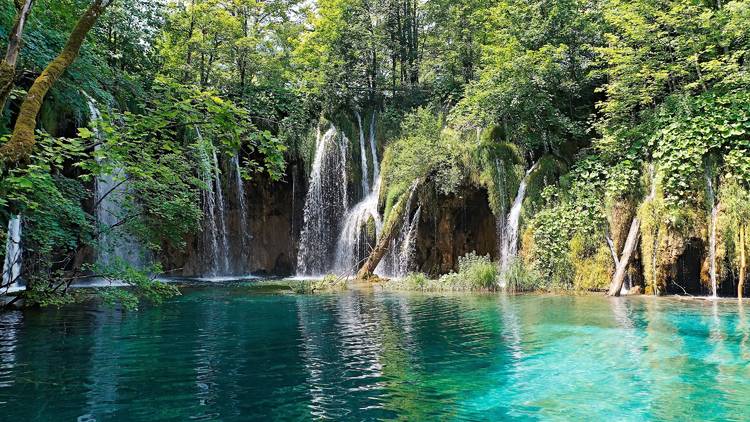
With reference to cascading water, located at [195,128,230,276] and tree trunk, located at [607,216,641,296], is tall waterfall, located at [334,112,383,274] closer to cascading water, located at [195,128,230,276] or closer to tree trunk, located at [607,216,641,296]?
cascading water, located at [195,128,230,276]

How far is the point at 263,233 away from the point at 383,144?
26.5 ft

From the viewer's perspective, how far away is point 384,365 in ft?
19.9

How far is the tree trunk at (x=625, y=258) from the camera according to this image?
13.0 m

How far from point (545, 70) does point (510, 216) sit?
16.5ft

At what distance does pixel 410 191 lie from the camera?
754 inches

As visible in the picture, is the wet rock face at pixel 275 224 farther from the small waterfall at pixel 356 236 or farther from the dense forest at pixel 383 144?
the small waterfall at pixel 356 236

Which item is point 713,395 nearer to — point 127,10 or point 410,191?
point 410,191

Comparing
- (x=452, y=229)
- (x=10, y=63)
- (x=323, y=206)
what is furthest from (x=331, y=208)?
(x=10, y=63)

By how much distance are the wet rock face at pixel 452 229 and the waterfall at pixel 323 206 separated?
578 centimetres

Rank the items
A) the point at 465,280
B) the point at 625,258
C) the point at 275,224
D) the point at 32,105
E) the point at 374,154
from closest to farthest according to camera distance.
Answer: the point at 32,105 < the point at 625,258 < the point at 465,280 < the point at 374,154 < the point at 275,224

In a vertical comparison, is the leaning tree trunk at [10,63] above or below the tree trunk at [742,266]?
above

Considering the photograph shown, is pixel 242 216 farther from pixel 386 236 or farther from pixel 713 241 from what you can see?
pixel 713 241

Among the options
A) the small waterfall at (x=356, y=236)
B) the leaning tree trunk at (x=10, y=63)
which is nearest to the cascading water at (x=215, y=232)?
the small waterfall at (x=356, y=236)

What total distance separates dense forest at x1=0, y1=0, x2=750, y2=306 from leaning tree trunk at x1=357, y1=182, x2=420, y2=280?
0.09 meters
